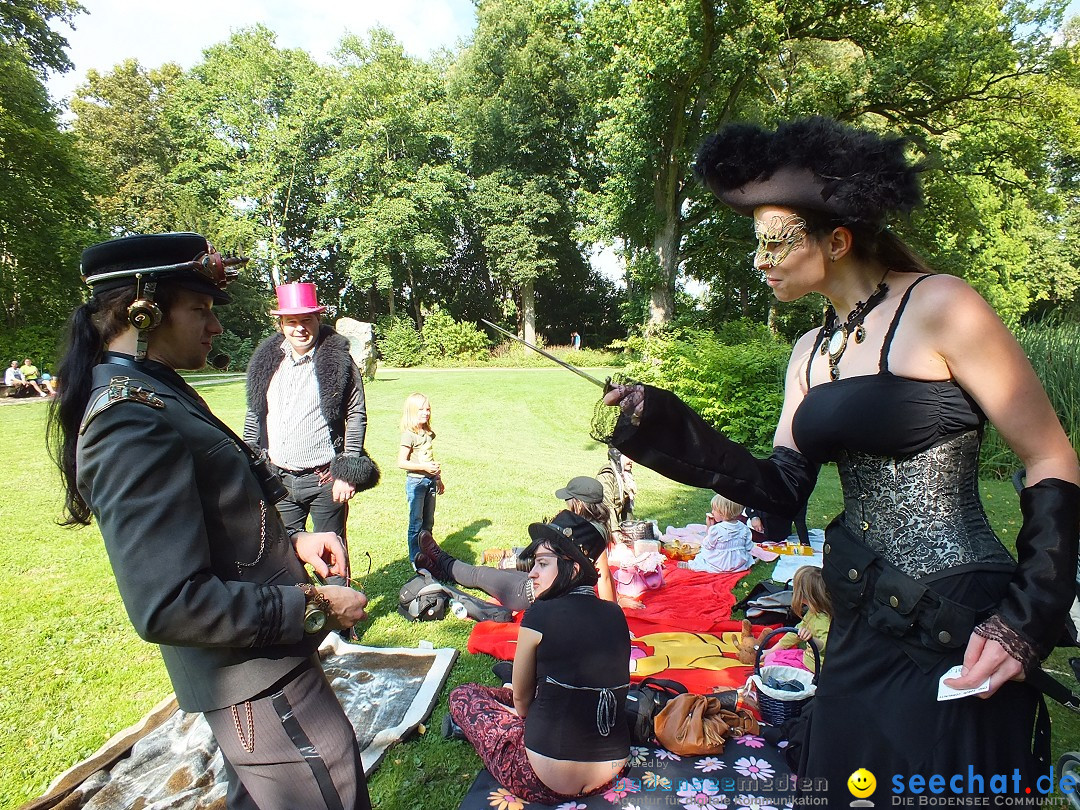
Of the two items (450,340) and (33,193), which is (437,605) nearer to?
(33,193)

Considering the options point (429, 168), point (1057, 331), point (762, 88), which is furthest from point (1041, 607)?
point (429, 168)

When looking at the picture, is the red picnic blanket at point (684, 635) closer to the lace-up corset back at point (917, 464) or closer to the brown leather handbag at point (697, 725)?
the brown leather handbag at point (697, 725)

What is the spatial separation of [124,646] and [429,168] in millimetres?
33492

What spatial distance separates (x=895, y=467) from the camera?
65.9 inches

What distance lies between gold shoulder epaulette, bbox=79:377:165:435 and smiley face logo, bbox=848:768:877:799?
2084 millimetres

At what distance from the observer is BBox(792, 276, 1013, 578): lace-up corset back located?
1597mm

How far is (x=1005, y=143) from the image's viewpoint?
16.5 m

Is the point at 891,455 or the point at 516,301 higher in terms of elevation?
the point at 516,301

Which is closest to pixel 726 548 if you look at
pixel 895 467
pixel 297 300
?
pixel 297 300

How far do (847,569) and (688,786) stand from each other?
7.26ft

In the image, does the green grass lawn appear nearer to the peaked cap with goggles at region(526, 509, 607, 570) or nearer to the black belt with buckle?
the peaked cap with goggles at region(526, 509, 607, 570)

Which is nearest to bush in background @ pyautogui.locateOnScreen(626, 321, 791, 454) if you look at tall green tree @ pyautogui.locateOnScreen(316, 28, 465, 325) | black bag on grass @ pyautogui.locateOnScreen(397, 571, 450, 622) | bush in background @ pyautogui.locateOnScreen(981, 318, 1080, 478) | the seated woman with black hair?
bush in background @ pyautogui.locateOnScreen(981, 318, 1080, 478)

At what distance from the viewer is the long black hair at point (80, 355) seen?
5.63 ft

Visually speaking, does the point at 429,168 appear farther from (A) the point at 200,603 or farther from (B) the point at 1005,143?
(A) the point at 200,603
